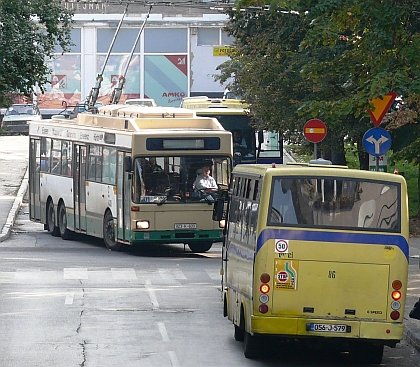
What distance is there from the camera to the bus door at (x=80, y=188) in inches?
1020

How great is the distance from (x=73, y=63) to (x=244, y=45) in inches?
1567

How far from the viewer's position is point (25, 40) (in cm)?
2812

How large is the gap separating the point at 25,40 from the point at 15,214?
6558mm

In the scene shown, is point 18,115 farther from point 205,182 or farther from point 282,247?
point 282,247

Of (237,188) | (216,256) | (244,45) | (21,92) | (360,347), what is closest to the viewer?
(360,347)

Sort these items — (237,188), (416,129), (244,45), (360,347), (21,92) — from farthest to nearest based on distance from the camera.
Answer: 1. (244,45)
2. (21,92)
3. (416,129)
4. (237,188)
5. (360,347)

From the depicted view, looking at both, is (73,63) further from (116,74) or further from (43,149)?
(43,149)

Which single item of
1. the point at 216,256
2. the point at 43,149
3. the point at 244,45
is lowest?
the point at 216,256

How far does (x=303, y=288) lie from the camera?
11.1 m

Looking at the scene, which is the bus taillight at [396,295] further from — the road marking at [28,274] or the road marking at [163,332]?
the road marking at [28,274]

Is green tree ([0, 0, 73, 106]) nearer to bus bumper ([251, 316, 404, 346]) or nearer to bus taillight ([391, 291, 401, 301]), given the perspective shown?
bus bumper ([251, 316, 404, 346])

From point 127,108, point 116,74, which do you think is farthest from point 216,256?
point 116,74

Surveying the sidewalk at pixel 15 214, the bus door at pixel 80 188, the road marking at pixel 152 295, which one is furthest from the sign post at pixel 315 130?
the road marking at pixel 152 295

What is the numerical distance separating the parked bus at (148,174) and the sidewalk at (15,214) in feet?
11.2
